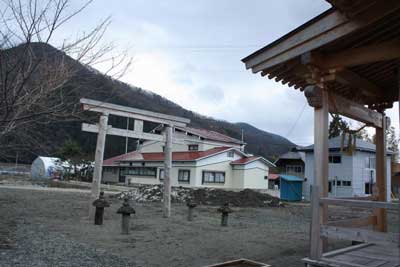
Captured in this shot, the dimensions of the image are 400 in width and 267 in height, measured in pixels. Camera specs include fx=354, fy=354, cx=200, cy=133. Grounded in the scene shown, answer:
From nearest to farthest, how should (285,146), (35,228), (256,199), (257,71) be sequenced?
(257,71) < (35,228) < (256,199) < (285,146)

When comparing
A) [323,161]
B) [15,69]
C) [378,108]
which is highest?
[378,108]

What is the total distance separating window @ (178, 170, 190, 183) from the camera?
101 feet

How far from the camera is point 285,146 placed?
7150cm

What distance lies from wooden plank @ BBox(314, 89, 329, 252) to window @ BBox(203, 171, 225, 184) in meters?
26.0

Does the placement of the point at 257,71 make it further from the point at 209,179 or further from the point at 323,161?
the point at 209,179

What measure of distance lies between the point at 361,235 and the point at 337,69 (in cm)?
220

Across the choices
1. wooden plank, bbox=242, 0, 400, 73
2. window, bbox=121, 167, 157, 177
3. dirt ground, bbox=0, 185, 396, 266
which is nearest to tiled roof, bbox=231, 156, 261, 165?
window, bbox=121, 167, 157, 177

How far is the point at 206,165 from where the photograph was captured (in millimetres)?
30625

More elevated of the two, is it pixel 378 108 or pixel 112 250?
pixel 378 108

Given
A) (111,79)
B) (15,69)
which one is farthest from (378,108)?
(15,69)

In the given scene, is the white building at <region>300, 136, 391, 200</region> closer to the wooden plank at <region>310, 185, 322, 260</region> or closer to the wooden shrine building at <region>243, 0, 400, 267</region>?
the wooden shrine building at <region>243, 0, 400, 267</region>

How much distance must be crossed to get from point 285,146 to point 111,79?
69481 millimetres

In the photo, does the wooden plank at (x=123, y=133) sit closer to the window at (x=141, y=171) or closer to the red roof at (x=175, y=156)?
the red roof at (x=175, y=156)

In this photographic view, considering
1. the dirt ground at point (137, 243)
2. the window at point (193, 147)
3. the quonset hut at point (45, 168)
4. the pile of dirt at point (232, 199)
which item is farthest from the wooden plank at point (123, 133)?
the quonset hut at point (45, 168)
